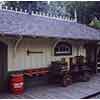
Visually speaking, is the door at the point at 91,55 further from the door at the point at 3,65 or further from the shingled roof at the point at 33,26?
the door at the point at 3,65

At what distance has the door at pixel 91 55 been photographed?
42.0 feet

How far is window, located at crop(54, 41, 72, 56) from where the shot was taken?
10348 mm

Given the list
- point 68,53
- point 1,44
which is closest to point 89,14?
point 68,53

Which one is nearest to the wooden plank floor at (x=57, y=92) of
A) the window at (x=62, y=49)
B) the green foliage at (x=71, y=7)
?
the window at (x=62, y=49)

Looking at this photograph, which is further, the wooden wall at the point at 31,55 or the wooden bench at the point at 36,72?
the wooden bench at the point at 36,72

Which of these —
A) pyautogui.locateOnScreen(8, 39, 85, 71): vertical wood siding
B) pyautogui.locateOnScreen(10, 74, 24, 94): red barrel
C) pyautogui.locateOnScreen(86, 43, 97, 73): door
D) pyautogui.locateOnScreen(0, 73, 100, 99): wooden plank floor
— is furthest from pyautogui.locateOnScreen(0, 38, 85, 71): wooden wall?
pyautogui.locateOnScreen(86, 43, 97, 73): door

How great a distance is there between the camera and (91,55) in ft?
42.6

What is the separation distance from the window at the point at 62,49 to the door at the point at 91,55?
215cm

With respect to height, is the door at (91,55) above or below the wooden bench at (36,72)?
above

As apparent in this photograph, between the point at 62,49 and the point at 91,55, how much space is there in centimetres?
306

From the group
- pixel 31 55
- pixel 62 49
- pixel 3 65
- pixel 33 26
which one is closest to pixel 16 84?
pixel 3 65

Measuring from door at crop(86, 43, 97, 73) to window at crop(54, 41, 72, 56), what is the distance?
215 cm

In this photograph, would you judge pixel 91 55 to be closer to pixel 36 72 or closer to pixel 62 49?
pixel 62 49

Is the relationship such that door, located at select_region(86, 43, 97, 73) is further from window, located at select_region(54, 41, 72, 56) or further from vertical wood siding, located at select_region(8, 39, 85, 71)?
vertical wood siding, located at select_region(8, 39, 85, 71)
